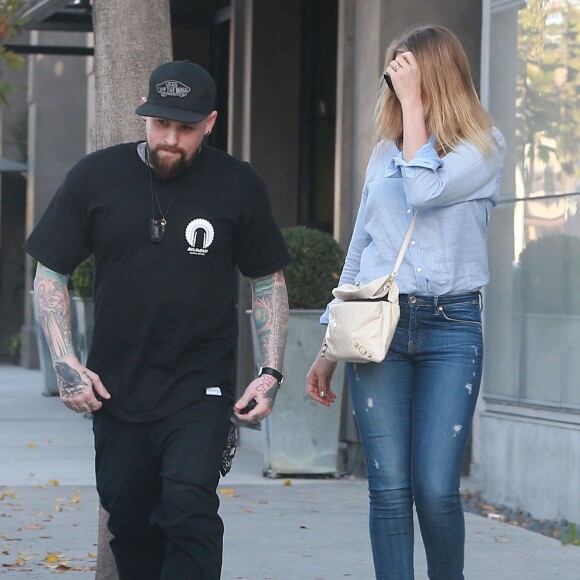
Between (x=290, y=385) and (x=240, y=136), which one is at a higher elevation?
(x=240, y=136)

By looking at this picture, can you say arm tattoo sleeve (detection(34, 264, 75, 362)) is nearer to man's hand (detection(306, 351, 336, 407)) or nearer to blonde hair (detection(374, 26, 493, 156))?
man's hand (detection(306, 351, 336, 407))

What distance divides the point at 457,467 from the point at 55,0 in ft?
31.9

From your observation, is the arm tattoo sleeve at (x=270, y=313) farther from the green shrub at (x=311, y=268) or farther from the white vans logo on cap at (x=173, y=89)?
the green shrub at (x=311, y=268)


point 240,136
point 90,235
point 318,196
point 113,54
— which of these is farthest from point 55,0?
point 90,235

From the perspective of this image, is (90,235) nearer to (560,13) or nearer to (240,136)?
(560,13)

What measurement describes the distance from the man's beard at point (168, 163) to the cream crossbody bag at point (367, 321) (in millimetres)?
632

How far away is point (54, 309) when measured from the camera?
4.35m

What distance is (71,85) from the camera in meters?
21.5

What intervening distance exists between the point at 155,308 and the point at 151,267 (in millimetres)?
122

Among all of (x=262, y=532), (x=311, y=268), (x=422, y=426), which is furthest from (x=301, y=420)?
(x=422, y=426)

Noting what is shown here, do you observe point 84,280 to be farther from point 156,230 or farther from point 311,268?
point 156,230

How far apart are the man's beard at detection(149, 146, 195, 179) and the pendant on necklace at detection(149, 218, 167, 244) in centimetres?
15

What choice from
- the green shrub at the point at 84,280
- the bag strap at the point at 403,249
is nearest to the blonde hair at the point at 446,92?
the bag strap at the point at 403,249

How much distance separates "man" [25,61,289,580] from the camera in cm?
420
